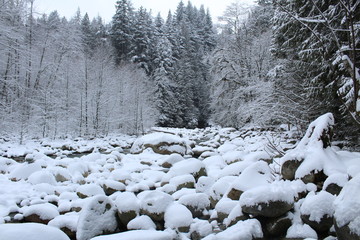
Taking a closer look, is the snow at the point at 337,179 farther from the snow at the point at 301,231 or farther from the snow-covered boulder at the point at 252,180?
the snow-covered boulder at the point at 252,180

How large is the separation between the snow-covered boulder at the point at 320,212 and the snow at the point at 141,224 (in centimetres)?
228

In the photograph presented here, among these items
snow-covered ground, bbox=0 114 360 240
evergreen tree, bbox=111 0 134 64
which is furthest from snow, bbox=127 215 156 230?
evergreen tree, bbox=111 0 134 64

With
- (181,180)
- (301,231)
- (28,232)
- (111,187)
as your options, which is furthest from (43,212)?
(301,231)

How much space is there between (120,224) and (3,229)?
6.18 ft

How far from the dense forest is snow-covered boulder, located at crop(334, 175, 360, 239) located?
147cm

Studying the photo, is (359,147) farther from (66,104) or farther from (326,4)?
(66,104)

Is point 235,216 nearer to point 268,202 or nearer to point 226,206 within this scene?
point 226,206

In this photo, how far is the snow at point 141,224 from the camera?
13.4ft

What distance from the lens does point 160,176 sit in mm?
7367

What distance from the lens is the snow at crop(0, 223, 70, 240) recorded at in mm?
2653

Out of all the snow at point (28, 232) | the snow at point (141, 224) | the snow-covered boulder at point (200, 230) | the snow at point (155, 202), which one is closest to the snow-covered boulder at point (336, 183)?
the snow-covered boulder at point (200, 230)

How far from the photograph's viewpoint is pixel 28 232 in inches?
108

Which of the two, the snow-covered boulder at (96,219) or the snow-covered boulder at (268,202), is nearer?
the snow-covered boulder at (268,202)

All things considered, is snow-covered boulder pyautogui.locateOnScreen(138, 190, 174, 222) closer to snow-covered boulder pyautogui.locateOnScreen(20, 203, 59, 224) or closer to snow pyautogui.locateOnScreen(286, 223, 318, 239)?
snow-covered boulder pyautogui.locateOnScreen(20, 203, 59, 224)
